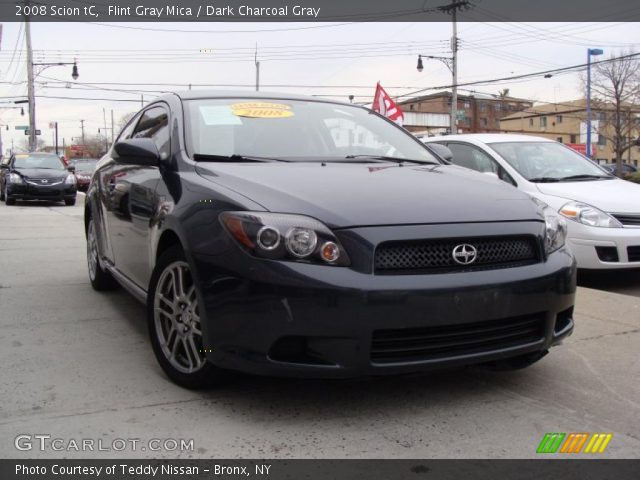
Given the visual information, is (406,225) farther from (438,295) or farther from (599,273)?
(599,273)

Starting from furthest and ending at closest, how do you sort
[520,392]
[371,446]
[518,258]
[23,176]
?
[23,176] < [520,392] < [518,258] < [371,446]

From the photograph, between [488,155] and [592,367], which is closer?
[592,367]

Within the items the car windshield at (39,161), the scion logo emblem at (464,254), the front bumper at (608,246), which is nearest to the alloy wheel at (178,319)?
the scion logo emblem at (464,254)

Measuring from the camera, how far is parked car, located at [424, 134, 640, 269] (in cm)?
565

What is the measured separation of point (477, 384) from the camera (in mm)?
3193

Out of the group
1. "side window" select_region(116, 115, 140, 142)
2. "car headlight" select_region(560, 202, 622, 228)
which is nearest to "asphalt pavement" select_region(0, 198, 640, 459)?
"side window" select_region(116, 115, 140, 142)

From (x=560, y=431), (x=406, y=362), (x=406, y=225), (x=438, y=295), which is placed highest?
(x=406, y=225)

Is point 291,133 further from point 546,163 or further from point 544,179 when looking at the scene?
point 546,163

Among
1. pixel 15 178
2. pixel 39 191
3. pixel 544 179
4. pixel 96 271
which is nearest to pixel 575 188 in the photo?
pixel 544 179

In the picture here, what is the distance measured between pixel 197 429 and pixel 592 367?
2.28 metres

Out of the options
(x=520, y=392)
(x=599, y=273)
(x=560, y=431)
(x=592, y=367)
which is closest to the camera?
(x=560, y=431)

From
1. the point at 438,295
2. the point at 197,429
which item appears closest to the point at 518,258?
the point at 438,295

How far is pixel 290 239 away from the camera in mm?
2553

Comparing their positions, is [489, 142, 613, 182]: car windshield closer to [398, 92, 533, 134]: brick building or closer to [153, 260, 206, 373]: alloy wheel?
[153, 260, 206, 373]: alloy wheel
